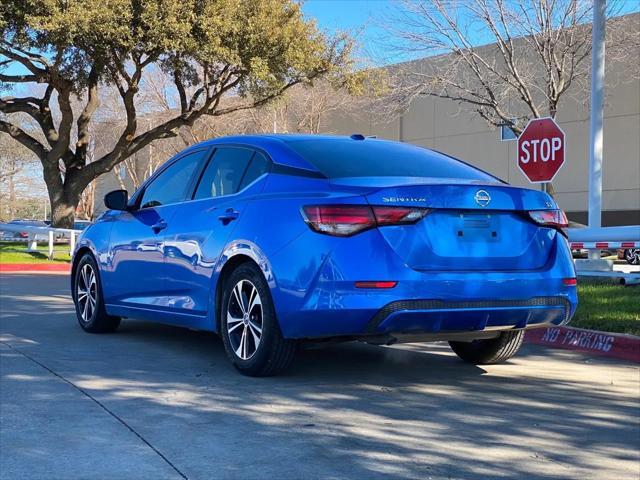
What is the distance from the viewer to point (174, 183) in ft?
21.5

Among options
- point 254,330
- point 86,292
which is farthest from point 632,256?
point 254,330

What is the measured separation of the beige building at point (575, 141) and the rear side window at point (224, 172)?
22.1 m

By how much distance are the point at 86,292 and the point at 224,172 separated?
2517 millimetres

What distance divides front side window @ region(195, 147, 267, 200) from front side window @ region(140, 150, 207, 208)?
0.73 feet

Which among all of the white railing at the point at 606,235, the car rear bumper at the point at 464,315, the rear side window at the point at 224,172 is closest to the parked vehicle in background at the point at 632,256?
the white railing at the point at 606,235

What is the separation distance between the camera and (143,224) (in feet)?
21.6

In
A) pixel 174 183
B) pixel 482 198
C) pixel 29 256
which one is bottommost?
pixel 29 256

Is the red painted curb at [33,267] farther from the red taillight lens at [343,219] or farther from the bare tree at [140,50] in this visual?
the red taillight lens at [343,219]

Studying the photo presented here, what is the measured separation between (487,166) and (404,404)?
3238 cm

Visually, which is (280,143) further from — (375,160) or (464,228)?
(464,228)

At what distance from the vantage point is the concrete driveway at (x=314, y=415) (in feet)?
12.0

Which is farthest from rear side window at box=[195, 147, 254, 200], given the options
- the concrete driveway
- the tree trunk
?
the tree trunk

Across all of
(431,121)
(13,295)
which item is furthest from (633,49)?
(13,295)

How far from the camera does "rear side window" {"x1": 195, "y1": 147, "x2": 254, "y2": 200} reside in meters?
5.71
